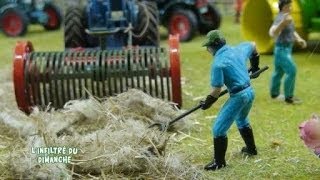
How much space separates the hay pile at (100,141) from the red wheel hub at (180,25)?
19.9 feet

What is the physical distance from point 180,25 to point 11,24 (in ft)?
12.8

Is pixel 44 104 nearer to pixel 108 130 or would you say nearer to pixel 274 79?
pixel 108 130

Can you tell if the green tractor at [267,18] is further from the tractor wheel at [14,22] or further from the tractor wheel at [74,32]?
the tractor wheel at [14,22]

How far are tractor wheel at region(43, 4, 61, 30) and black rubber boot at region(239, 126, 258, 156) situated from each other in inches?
400

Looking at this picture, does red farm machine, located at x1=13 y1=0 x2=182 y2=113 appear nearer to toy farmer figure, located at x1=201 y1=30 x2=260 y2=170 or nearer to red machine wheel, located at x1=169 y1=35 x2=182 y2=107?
red machine wheel, located at x1=169 y1=35 x2=182 y2=107

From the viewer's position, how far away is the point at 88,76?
7.22 meters

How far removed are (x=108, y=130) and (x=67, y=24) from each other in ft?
13.9

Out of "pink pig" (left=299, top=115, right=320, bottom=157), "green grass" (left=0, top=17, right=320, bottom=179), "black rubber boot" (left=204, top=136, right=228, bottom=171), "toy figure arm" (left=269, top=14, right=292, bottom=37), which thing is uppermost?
"toy figure arm" (left=269, top=14, right=292, bottom=37)

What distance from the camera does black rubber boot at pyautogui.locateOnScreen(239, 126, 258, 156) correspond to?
569 cm

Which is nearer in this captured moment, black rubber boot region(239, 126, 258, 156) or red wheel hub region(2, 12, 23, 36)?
black rubber boot region(239, 126, 258, 156)

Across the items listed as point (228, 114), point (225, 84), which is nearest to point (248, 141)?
point (228, 114)

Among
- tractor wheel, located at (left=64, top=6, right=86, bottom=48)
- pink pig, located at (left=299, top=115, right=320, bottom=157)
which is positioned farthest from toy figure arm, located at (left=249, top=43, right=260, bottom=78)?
tractor wheel, located at (left=64, top=6, right=86, bottom=48)

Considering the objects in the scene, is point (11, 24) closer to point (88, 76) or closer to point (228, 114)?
point (88, 76)

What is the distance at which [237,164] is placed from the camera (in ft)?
18.3
